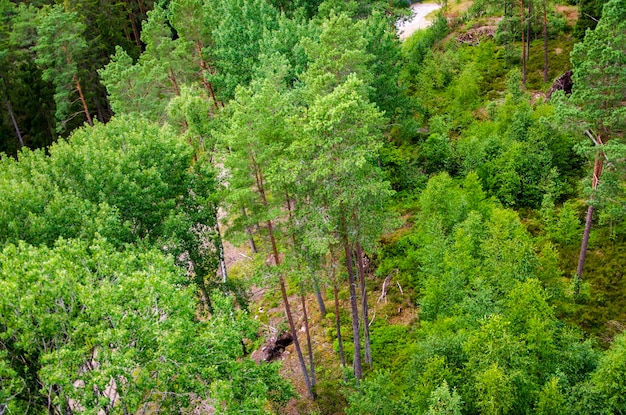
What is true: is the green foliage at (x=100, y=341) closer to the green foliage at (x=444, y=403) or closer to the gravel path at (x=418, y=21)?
the green foliage at (x=444, y=403)

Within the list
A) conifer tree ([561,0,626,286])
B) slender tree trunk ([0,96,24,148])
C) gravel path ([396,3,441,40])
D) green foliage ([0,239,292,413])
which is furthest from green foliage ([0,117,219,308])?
gravel path ([396,3,441,40])

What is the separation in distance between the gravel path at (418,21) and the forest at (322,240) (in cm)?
2230

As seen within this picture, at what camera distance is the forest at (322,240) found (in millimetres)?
12531

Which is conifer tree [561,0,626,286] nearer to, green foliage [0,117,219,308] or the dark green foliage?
green foliage [0,117,219,308]

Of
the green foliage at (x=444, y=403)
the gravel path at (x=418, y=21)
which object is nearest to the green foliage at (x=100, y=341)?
the green foliage at (x=444, y=403)

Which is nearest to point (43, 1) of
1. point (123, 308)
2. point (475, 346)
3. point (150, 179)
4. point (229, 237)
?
point (150, 179)

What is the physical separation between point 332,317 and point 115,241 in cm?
1189

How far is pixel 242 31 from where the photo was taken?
3173cm

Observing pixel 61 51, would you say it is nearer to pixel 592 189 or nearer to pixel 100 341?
pixel 100 341

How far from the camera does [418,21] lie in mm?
62156

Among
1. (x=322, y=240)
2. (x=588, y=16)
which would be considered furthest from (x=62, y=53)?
(x=588, y=16)

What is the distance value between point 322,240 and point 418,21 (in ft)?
177

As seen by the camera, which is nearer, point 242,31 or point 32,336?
point 32,336

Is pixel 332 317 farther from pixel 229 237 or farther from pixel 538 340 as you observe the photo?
pixel 538 340
